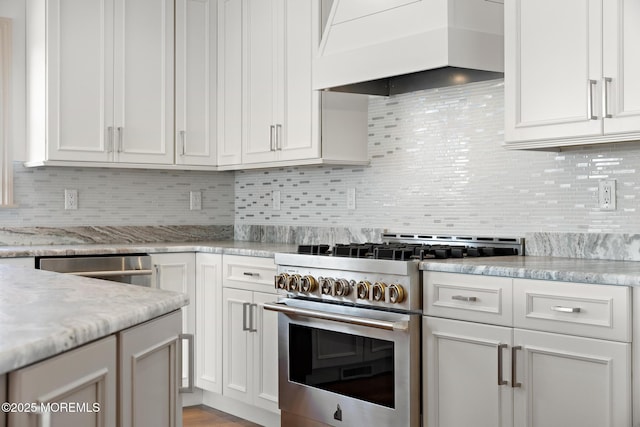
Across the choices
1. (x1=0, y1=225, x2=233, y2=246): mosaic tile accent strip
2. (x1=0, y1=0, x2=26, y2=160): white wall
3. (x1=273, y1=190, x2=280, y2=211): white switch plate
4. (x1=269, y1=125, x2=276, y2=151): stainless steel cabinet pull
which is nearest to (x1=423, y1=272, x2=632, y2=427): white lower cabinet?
(x1=269, y1=125, x2=276, y2=151): stainless steel cabinet pull

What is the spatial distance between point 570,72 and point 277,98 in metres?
1.82

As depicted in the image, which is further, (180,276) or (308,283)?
(180,276)

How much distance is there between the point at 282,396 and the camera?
364cm

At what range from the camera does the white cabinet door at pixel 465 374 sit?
9.17 feet

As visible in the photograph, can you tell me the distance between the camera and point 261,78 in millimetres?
4398

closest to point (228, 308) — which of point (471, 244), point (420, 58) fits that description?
point (471, 244)

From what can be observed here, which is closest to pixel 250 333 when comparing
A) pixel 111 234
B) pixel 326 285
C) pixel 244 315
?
pixel 244 315

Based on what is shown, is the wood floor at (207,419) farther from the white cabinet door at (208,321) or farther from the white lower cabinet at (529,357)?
the white lower cabinet at (529,357)

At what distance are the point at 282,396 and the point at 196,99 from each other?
195 cm

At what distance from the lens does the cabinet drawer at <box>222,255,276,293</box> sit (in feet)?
12.6

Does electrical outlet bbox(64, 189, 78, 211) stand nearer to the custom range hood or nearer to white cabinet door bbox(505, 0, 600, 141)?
the custom range hood

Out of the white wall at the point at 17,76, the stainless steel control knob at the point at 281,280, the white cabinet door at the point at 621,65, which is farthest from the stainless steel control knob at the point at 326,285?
the white wall at the point at 17,76

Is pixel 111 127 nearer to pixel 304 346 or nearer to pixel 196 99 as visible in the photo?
pixel 196 99

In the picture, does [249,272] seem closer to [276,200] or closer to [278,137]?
[278,137]
